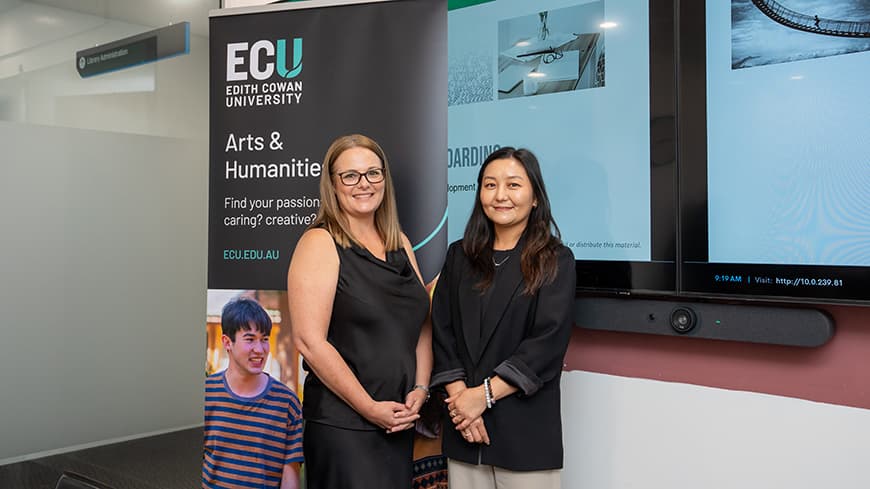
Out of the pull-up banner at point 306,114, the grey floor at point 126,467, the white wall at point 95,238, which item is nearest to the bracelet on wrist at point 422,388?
the pull-up banner at point 306,114

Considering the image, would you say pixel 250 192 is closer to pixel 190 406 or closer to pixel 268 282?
pixel 268 282

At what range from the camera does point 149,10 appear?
4.30 metres

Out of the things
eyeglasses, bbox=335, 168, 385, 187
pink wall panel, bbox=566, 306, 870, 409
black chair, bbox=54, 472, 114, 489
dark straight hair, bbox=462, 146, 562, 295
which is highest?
eyeglasses, bbox=335, 168, 385, 187

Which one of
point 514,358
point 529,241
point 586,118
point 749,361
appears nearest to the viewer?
point 514,358

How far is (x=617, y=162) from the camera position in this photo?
2.41m

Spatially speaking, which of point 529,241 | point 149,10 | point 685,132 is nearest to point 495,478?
point 529,241

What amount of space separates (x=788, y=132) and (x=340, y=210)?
1.40 meters

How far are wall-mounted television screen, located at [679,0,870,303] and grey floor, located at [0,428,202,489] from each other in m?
3.17

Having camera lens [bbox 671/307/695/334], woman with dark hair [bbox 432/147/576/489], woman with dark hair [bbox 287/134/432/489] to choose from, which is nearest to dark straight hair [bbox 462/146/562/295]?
woman with dark hair [bbox 432/147/576/489]

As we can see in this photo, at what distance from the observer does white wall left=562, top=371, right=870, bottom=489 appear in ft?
6.56

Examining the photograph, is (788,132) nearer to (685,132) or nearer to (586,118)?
(685,132)

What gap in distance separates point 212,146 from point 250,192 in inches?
10.2

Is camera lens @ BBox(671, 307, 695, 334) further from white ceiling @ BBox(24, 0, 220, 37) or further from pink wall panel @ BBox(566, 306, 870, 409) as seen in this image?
white ceiling @ BBox(24, 0, 220, 37)

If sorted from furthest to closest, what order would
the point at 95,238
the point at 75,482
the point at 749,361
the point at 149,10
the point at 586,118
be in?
the point at 149,10, the point at 95,238, the point at 586,118, the point at 749,361, the point at 75,482
